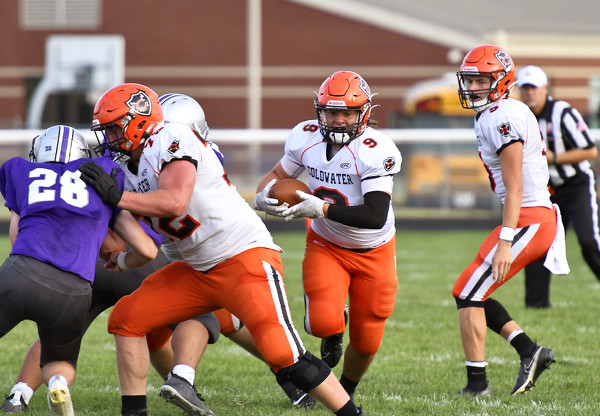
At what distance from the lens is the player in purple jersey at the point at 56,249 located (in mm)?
3723

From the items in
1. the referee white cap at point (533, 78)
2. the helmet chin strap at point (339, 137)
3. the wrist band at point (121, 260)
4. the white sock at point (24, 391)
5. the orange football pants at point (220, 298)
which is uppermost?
the referee white cap at point (533, 78)

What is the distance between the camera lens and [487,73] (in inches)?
191

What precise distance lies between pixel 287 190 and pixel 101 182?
109cm

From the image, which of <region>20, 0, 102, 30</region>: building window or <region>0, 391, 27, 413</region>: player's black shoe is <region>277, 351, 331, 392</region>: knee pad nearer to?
<region>0, 391, 27, 413</region>: player's black shoe

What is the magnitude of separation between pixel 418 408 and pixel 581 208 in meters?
3.22

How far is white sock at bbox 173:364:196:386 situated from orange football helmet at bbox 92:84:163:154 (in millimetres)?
992

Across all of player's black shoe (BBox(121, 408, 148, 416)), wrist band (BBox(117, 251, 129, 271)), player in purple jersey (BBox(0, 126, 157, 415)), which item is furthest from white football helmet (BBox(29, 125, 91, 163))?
player's black shoe (BBox(121, 408, 148, 416))

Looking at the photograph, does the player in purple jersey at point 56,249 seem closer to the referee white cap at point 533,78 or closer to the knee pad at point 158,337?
the knee pad at point 158,337

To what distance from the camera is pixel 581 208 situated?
7.11 metres

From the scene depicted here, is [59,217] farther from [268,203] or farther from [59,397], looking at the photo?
[268,203]

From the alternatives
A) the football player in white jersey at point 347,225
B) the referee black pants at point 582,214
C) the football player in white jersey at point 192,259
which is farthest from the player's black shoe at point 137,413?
the referee black pants at point 582,214

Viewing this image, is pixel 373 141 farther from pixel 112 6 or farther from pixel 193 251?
pixel 112 6

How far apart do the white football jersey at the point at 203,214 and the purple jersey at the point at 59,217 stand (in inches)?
10.2

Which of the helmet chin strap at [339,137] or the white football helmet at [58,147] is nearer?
the white football helmet at [58,147]
